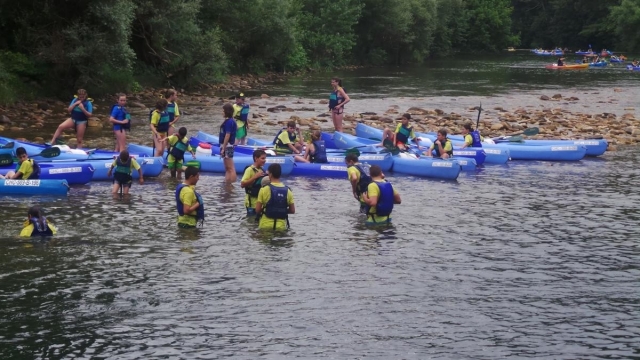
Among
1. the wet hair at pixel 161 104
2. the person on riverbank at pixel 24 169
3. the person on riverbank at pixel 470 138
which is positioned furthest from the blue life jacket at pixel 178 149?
the person on riverbank at pixel 470 138

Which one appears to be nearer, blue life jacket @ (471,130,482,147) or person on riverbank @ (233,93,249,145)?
person on riverbank @ (233,93,249,145)

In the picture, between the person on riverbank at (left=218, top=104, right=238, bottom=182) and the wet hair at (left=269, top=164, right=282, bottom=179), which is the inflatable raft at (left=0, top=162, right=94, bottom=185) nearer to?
the person on riverbank at (left=218, top=104, right=238, bottom=182)

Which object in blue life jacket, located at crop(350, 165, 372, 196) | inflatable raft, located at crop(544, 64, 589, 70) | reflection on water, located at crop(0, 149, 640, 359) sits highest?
inflatable raft, located at crop(544, 64, 589, 70)

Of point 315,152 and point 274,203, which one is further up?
point 315,152

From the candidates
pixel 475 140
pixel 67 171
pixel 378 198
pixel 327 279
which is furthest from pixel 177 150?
pixel 475 140

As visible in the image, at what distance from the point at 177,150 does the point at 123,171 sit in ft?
5.44

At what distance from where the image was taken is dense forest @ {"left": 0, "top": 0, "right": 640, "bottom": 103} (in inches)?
1220

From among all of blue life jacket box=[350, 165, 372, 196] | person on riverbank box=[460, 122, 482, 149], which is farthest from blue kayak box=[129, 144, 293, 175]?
person on riverbank box=[460, 122, 482, 149]

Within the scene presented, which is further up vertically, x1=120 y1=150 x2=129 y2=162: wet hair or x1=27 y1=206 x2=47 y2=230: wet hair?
x1=120 y1=150 x2=129 y2=162: wet hair

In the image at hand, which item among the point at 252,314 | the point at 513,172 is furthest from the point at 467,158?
the point at 252,314

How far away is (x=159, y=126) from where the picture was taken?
19.0 metres

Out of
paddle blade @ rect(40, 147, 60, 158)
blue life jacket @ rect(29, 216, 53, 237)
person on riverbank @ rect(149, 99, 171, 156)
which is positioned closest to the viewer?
blue life jacket @ rect(29, 216, 53, 237)

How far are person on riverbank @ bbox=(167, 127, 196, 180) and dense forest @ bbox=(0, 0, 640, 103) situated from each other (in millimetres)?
13479

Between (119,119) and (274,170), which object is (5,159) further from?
(274,170)
